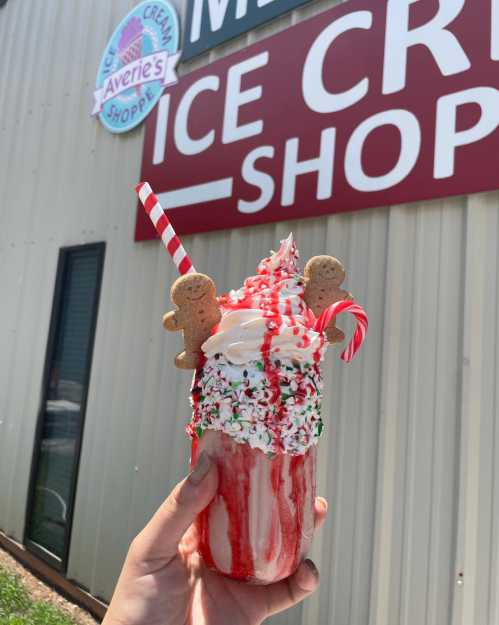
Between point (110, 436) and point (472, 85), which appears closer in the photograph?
point (472, 85)

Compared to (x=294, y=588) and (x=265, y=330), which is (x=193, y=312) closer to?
(x=265, y=330)

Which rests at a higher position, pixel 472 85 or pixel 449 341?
pixel 472 85

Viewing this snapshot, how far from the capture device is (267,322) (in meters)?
1.22

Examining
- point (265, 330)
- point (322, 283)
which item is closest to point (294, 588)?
point (265, 330)

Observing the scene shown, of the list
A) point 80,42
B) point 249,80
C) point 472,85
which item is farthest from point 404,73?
point 80,42

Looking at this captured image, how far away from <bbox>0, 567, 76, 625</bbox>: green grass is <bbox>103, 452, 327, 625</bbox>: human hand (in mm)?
1956

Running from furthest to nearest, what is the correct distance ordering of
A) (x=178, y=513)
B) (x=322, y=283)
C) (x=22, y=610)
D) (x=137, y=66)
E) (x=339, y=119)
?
(x=137, y=66) → (x=22, y=610) → (x=339, y=119) → (x=322, y=283) → (x=178, y=513)

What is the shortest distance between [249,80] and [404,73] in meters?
0.91

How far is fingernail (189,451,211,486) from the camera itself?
116 cm

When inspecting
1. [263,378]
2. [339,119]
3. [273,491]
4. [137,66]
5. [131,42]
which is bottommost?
[273,491]

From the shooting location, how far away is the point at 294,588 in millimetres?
1347

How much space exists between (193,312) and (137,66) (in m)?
2.81

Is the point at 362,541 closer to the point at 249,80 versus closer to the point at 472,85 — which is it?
the point at 472,85

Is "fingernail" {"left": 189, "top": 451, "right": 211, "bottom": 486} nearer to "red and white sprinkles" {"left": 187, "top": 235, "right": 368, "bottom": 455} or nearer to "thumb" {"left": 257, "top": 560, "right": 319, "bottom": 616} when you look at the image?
"red and white sprinkles" {"left": 187, "top": 235, "right": 368, "bottom": 455}
